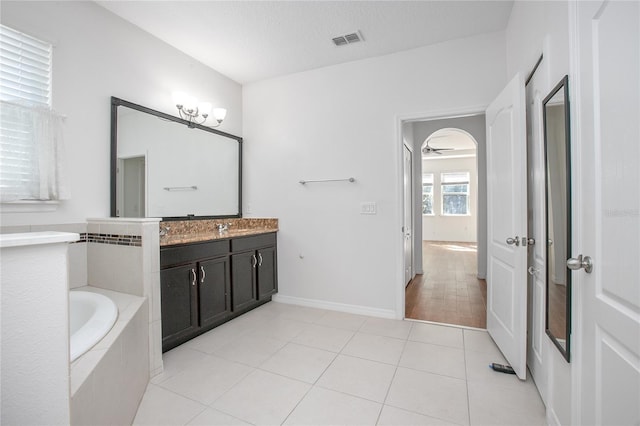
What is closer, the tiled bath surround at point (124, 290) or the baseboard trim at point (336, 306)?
the tiled bath surround at point (124, 290)

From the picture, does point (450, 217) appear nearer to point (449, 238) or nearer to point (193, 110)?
point (449, 238)

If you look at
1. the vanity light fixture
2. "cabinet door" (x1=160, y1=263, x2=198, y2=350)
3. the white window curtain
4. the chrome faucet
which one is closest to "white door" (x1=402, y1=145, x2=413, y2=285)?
the chrome faucet

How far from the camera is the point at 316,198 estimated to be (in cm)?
345

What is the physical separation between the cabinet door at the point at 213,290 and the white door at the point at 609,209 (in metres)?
2.45

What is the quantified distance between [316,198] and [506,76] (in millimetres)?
2119

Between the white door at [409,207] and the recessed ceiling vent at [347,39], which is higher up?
the recessed ceiling vent at [347,39]

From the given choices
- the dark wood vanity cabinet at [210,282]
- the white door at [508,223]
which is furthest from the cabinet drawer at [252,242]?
the white door at [508,223]

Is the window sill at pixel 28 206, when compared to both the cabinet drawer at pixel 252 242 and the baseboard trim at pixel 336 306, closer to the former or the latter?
the cabinet drawer at pixel 252 242

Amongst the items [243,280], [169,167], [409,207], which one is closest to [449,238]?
[409,207]

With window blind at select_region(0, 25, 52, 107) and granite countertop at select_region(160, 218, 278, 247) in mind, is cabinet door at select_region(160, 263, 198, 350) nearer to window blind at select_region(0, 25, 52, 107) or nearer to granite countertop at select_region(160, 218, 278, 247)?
granite countertop at select_region(160, 218, 278, 247)

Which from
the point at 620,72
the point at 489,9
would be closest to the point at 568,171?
the point at 620,72

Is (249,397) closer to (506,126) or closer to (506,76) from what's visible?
(506,126)

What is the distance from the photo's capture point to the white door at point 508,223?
192 cm

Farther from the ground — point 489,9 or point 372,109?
point 489,9
